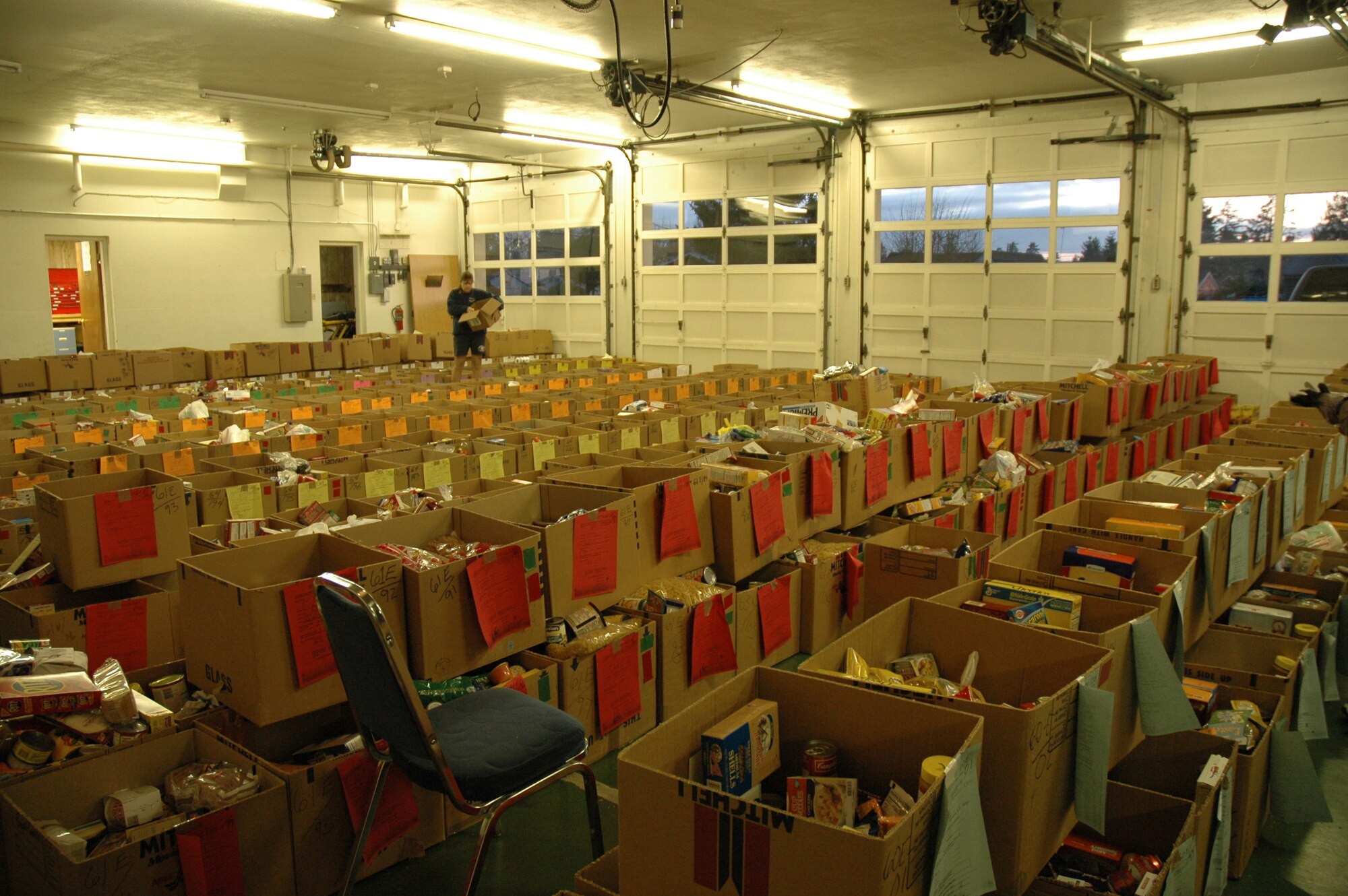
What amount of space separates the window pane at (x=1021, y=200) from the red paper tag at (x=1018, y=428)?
395 cm

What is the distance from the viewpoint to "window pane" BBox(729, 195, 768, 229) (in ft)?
33.8

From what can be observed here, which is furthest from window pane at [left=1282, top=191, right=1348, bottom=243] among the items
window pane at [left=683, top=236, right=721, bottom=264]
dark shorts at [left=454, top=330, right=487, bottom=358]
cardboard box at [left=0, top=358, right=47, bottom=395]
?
cardboard box at [left=0, top=358, right=47, bottom=395]

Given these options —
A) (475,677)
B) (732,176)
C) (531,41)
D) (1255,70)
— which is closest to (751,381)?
(531,41)

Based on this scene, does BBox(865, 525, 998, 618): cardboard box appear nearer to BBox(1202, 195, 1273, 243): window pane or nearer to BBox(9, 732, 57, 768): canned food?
BBox(9, 732, 57, 768): canned food

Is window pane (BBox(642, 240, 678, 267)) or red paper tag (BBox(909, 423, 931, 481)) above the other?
window pane (BBox(642, 240, 678, 267))

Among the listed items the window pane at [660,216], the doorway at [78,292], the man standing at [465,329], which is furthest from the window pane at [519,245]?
the doorway at [78,292]

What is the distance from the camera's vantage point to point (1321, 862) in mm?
2369

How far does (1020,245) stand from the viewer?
8.72 metres

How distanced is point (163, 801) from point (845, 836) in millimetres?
1718

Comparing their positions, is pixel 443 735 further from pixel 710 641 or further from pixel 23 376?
pixel 23 376

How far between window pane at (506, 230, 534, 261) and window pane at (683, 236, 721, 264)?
9.20 feet

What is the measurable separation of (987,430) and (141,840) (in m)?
4.25

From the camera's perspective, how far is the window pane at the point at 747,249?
10.3 meters

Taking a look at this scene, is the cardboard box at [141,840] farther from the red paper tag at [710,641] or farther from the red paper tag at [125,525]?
the red paper tag at [710,641]
